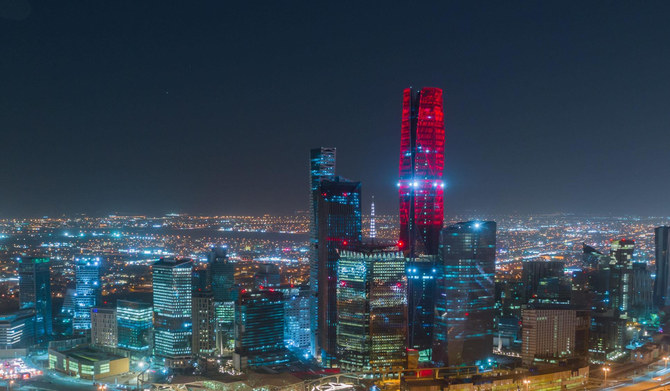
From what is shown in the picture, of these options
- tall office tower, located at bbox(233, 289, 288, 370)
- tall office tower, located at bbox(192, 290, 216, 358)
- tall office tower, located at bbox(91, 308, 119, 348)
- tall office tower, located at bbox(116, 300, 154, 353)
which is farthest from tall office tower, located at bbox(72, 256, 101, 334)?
tall office tower, located at bbox(233, 289, 288, 370)

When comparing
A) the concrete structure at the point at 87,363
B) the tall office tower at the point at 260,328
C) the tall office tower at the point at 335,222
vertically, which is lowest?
the concrete structure at the point at 87,363

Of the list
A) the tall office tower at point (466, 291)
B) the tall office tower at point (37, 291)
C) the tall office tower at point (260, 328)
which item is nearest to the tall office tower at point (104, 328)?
the tall office tower at point (37, 291)

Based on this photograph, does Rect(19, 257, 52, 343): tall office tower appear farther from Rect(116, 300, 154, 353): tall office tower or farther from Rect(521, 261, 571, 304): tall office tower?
Rect(521, 261, 571, 304): tall office tower

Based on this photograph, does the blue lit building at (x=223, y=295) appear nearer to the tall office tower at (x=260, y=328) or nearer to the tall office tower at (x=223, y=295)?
the tall office tower at (x=223, y=295)

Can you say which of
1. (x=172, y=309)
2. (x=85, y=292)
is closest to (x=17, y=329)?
(x=85, y=292)

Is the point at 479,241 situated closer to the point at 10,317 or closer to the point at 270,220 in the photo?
the point at 10,317

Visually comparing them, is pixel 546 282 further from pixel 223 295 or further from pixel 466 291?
pixel 223 295
